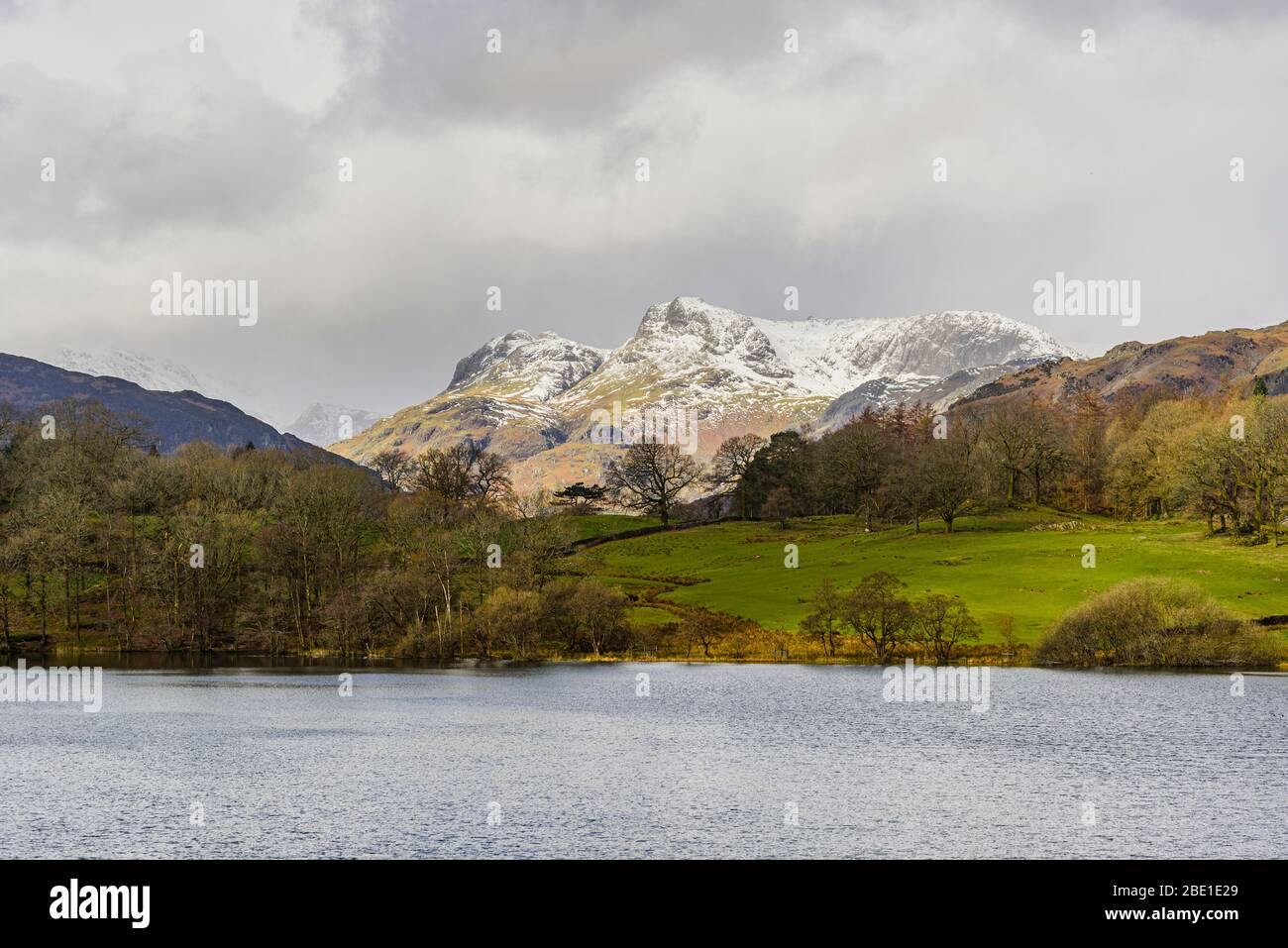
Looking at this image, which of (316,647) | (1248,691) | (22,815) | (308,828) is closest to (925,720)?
(1248,691)

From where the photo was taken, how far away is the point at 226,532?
418 feet

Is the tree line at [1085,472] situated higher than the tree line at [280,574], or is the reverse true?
the tree line at [1085,472]

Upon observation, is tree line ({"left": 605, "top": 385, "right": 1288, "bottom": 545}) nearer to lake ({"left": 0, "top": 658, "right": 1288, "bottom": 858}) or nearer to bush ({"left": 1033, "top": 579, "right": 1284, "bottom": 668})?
bush ({"left": 1033, "top": 579, "right": 1284, "bottom": 668})

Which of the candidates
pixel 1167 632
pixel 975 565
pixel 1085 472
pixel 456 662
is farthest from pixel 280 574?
pixel 1085 472

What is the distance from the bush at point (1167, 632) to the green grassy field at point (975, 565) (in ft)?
22.9

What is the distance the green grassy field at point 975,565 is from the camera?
4220 inches

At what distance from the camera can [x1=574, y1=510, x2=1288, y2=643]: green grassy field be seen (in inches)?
4220

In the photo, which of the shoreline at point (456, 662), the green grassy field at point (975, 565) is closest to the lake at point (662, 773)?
the shoreline at point (456, 662)

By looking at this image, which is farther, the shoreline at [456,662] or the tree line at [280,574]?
the tree line at [280,574]

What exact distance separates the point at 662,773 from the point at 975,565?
8615 centimetres

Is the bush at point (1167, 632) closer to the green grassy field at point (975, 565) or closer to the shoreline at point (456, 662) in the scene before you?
the shoreline at point (456, 662)

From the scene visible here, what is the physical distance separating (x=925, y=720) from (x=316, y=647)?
80633 millimetres

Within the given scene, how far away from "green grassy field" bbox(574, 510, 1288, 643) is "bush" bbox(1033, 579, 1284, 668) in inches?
275
